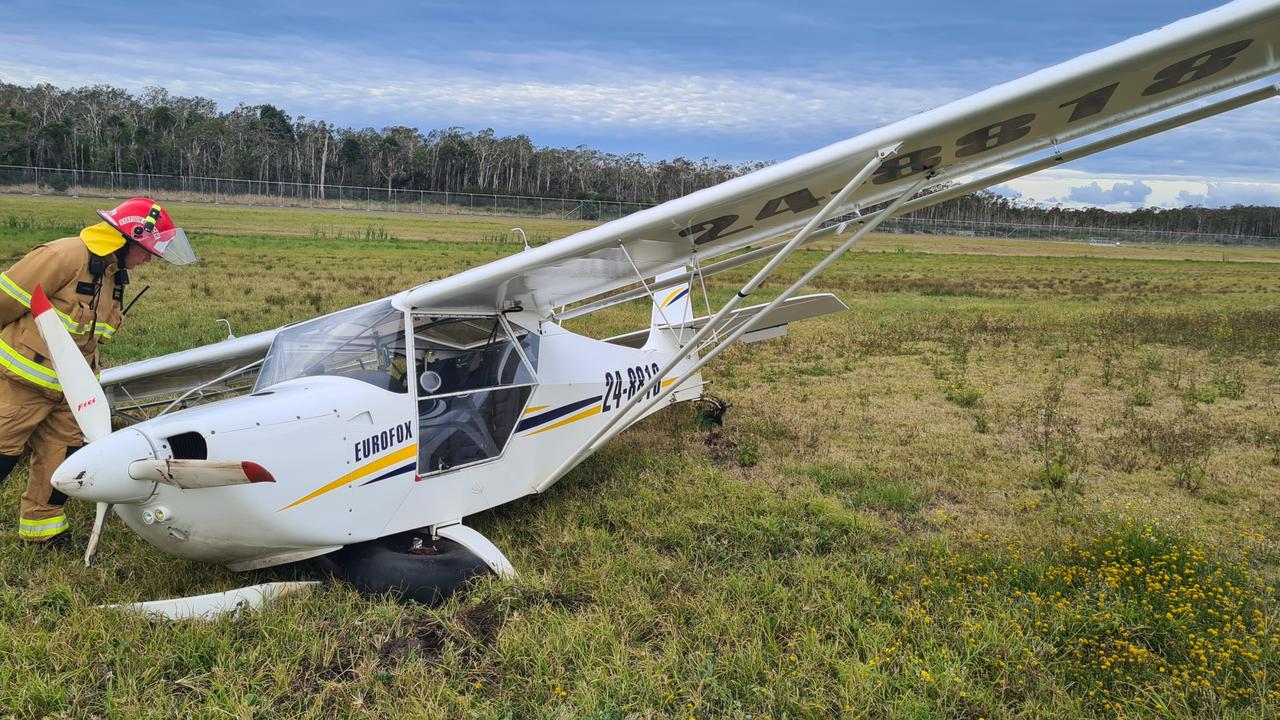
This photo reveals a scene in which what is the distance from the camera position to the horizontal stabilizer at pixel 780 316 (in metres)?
7.46

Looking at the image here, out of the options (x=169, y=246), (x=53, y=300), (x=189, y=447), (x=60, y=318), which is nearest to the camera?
(x=189, y=447)

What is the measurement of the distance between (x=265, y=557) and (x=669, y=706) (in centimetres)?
243

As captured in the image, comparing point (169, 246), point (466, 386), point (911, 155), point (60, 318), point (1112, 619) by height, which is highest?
point (911, 155)

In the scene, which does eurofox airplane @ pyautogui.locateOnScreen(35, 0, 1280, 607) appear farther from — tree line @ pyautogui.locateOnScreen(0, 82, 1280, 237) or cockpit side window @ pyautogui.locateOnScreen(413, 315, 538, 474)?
tree line @ pyautogui.locateOnScreen(0, 82, 1280, 237)

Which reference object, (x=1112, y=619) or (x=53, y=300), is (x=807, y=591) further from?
(x=53, y=300)

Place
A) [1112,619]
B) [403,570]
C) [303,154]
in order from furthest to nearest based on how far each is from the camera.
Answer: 1. [303,154]
2. [403,570]
3. [1112,619]

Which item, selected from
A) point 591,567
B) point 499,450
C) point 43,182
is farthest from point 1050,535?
point 43,182

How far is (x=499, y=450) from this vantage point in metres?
5.45

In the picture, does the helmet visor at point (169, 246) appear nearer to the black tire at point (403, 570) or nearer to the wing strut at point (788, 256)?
the black tire at point (403, 570)

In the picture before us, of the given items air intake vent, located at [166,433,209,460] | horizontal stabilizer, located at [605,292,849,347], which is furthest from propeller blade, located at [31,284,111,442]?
horizontal stabilizer, located at [605,292,849,347]

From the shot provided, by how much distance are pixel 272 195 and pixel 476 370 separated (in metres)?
74.0

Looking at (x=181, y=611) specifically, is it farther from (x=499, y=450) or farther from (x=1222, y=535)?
(x=1222, y=535)

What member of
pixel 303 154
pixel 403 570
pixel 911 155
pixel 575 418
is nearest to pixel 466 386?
pixel 575 418

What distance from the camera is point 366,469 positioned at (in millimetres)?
4492
